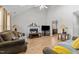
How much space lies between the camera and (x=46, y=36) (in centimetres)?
239

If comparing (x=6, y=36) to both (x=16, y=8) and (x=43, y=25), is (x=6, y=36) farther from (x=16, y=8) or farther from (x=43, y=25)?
(x=43, y=25)

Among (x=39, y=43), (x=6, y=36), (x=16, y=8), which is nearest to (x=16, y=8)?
(x=16, y=8)

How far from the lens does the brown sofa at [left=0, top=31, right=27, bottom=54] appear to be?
88.3 inches

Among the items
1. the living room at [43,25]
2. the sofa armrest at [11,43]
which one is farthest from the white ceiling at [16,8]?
the sofa armrest at [11,43]

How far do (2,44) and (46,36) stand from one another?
26.7 inches

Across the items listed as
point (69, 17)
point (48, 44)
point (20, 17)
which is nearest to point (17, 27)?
point (20, 17)

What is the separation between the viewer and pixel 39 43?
2332 millimetres

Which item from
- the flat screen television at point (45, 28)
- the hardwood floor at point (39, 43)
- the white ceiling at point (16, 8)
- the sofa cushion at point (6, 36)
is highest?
the white ceiling at point (16, 8)

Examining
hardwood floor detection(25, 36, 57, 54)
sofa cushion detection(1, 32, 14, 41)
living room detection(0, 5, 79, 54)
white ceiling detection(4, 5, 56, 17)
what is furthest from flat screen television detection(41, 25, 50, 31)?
sofa cushion detection(1, 32, 14, 41)

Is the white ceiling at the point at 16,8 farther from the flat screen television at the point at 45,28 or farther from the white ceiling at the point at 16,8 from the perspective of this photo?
the flat screen television at the point at 45,28

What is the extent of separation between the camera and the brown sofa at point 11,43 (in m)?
2.24

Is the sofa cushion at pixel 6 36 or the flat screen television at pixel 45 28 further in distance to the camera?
the flat screen television at pixel 45 28

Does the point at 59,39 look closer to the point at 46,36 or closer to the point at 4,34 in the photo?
the point at 46,36

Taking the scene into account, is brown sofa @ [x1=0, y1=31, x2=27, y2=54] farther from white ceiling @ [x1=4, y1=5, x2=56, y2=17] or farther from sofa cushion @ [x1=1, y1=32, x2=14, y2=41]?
white ceiling @ [x1=4, y1=5, x2=56, y2=17]
